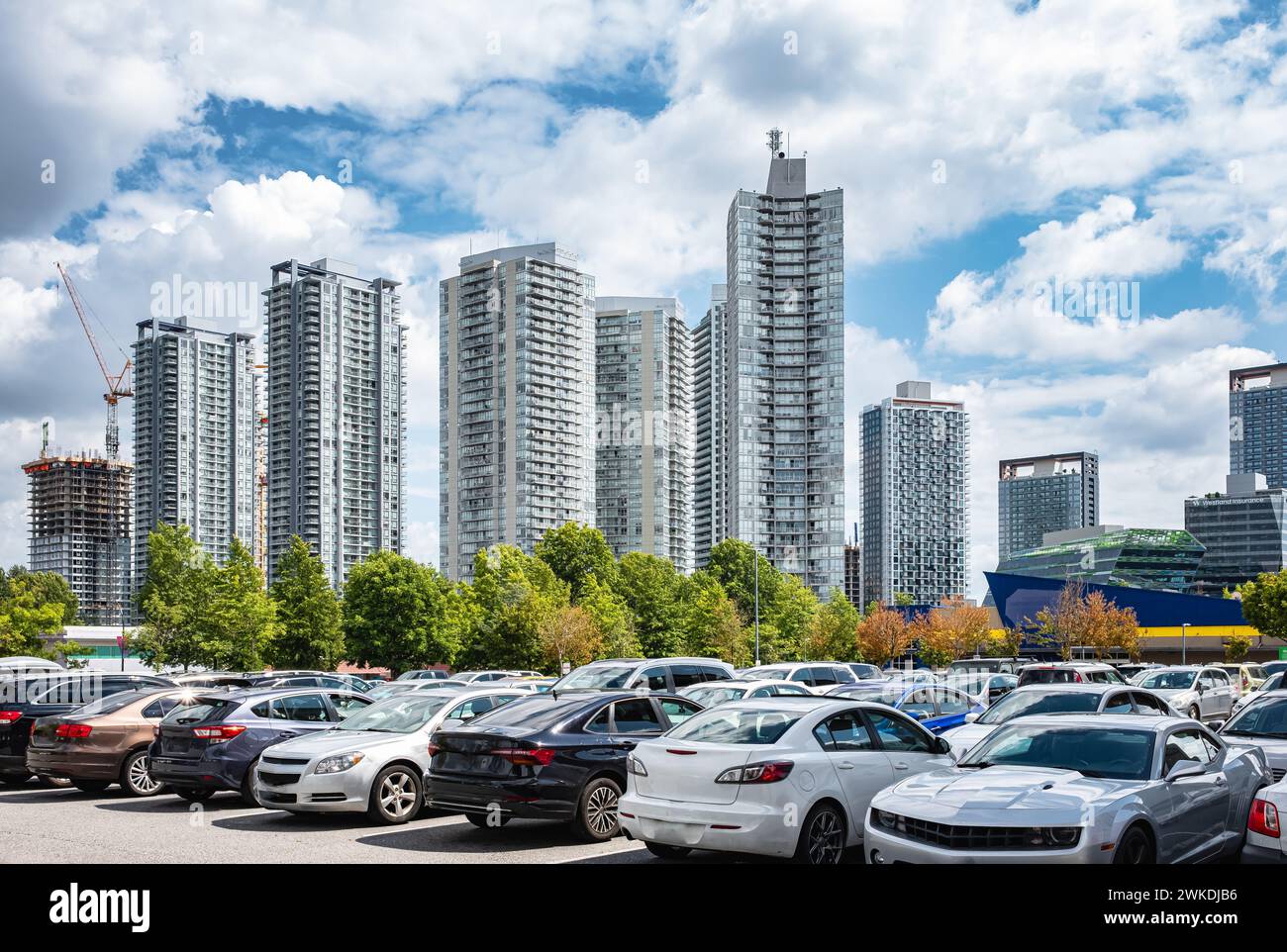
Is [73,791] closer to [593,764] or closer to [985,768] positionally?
[593,764]

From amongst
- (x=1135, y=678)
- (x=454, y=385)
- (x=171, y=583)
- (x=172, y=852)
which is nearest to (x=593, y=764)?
(x=172, y=852)

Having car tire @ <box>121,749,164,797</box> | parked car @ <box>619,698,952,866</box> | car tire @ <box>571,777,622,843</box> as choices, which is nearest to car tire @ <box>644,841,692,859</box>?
A: parked car @ <box>619,698,952,866</box>

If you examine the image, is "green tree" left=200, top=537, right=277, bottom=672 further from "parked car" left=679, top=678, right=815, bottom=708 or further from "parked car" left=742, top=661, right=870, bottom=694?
"parked car" left=679, top=678, right=815, bottom=708

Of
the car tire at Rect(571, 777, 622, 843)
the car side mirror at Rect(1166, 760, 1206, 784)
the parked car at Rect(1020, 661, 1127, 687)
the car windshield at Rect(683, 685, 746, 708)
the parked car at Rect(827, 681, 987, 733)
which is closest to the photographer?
the car side mirror at Rect(1166, 760, 1206, 784)

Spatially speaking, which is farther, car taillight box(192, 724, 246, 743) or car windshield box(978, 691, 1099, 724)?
car windshield box(978, 691, 1099, 724)

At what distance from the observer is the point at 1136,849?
8062 mm

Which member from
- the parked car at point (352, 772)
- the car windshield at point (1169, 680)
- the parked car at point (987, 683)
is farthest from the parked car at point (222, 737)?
the car windshield at point (1169, 680)

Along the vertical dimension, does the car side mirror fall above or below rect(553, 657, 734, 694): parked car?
above

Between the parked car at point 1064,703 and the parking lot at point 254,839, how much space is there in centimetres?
608

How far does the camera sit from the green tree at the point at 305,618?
6456cm

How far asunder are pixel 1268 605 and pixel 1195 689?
57670 mm

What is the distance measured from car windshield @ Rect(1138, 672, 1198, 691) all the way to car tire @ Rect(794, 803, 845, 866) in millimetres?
21177

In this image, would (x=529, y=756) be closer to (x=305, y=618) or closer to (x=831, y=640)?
(x=305, y=618)

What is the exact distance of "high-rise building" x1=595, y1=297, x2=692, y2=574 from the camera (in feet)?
488
